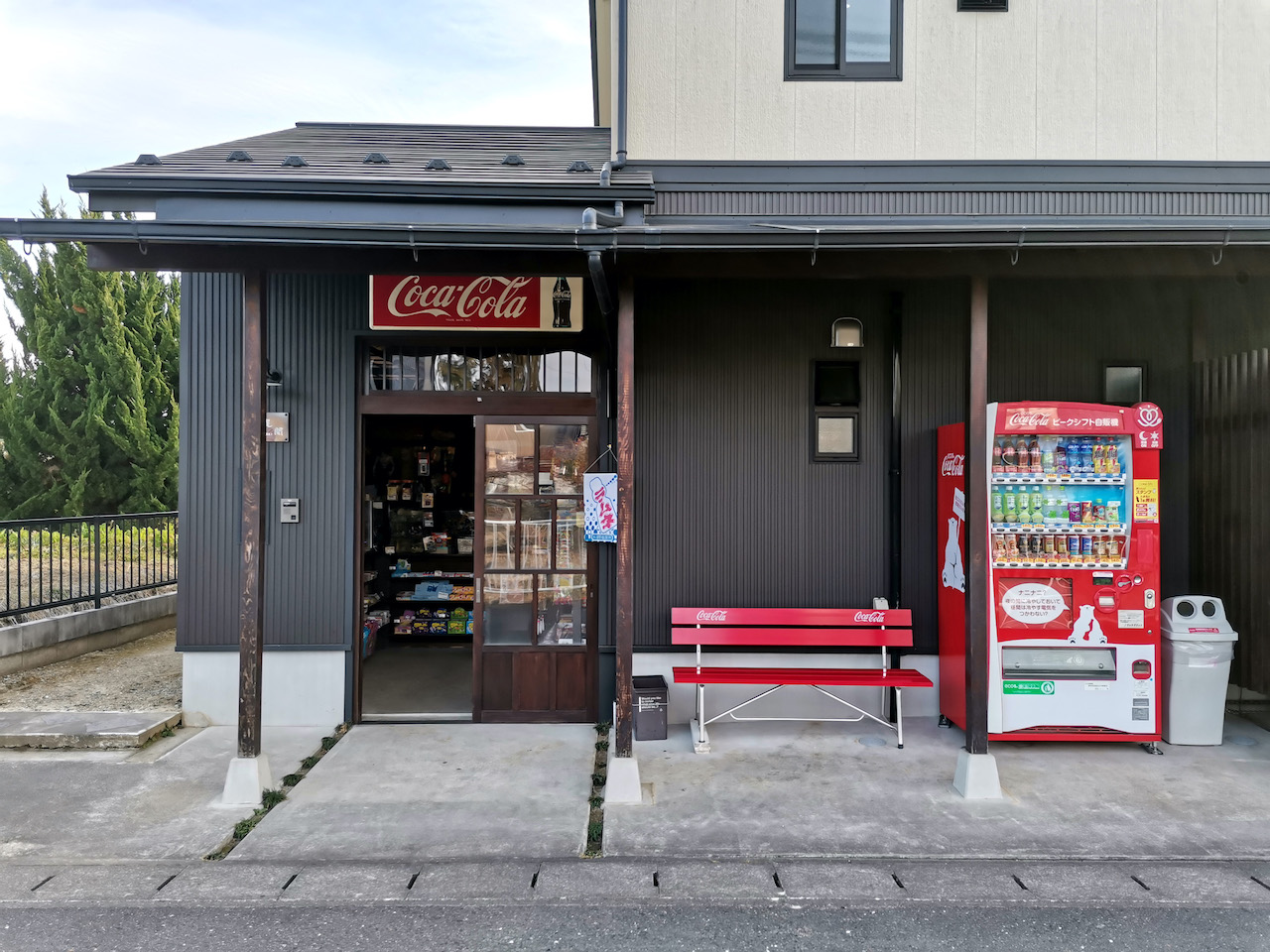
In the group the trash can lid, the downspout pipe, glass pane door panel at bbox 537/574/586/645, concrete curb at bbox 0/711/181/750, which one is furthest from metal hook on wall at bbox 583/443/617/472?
the trash can lid

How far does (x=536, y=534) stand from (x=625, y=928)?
2970mm

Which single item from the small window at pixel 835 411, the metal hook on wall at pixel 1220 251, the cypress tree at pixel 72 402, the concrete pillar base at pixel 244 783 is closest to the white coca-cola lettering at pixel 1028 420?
the small window at pixel 835 411

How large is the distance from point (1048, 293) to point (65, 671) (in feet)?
30.0

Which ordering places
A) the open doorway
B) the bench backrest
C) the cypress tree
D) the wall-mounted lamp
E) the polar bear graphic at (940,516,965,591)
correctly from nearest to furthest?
the polar bear graphic at (940,516,965,591)
the bench backrest
the wall-mounted lamp
the open doorway
the cypress tree

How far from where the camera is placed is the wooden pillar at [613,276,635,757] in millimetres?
4215

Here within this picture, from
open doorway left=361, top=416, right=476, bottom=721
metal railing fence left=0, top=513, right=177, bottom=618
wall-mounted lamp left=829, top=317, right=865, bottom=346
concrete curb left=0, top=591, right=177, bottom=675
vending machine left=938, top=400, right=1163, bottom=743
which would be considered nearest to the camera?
vending machine left=938, top=400, right=1163, bottom=743

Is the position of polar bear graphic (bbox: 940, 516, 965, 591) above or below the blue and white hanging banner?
below

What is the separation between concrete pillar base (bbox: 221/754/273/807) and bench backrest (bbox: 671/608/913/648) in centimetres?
271

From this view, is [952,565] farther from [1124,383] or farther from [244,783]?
[244,783]

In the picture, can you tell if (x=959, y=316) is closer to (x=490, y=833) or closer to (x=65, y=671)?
(x=490, y=833)

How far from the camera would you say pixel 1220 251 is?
402cm

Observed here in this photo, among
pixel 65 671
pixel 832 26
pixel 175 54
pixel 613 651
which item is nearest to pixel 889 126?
pixel 832 26

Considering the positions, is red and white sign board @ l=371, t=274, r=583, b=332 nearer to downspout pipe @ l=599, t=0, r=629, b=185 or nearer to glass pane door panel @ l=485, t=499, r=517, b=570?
downspout pipe @ l=599, t=0, r=629, b=185

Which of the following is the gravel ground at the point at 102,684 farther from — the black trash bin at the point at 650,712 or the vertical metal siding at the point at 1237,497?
the vertical metal siding at the point at 1237,497
